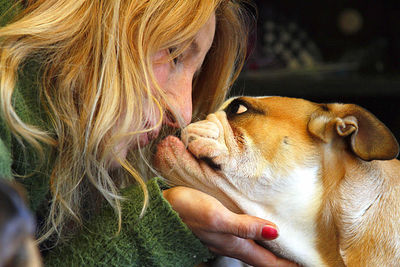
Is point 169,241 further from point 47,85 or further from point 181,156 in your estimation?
point 47,85

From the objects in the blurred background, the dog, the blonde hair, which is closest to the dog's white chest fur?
the blonde hair

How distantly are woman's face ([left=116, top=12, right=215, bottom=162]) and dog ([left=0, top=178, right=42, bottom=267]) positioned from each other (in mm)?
666

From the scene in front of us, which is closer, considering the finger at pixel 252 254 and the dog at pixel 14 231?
the dog at pixel 14 231

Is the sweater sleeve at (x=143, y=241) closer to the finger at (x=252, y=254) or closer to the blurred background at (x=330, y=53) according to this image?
the finger at (x=252, y=254)

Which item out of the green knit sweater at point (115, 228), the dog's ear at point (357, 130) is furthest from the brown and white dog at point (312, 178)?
the green knit sweater at point (115, 228)

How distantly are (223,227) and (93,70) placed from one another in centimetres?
40

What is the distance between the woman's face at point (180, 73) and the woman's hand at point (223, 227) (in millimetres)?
181

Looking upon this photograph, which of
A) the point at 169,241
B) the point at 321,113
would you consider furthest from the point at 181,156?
the point at 321,113

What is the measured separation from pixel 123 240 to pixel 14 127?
0.28 meters

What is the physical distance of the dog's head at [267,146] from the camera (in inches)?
37.2

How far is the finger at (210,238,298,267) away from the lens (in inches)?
36.8

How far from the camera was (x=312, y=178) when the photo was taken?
0.95 m

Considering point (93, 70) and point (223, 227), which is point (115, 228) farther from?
point (93, 70)

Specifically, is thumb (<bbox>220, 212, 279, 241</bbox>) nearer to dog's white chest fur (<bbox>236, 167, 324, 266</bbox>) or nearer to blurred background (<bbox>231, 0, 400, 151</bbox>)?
dog's white chest fur (<bbox>236, 167, 324, 266</bbox>)
